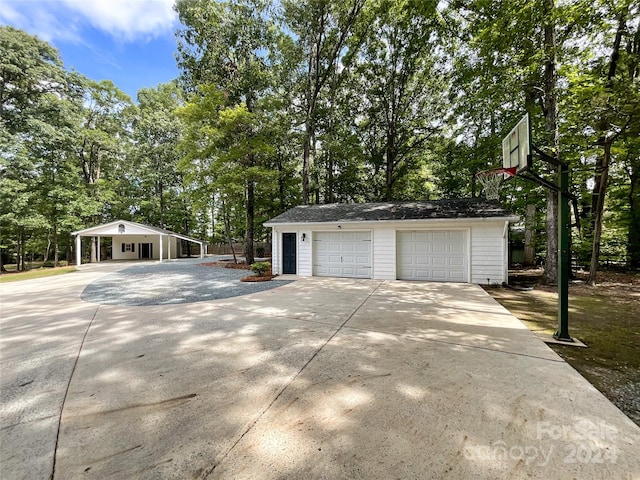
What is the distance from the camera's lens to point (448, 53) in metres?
13.6

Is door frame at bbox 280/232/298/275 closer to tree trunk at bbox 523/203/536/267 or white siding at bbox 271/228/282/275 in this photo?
white siding at bbox 271/228/282/275

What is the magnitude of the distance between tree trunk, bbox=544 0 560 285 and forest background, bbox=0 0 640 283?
50 millimetres

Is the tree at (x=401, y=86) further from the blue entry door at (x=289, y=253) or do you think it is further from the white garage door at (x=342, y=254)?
the blue entry door at (x=289, y=253)

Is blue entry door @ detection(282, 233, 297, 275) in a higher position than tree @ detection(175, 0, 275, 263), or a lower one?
lower

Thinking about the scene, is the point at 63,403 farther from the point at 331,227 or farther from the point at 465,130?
the point at 465,130

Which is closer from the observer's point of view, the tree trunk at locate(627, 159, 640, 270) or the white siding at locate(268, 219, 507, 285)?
the white siding at locate(268, 219, 507, 285)

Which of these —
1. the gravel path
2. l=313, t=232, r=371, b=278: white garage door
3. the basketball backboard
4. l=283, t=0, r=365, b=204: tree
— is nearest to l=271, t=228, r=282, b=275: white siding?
l=313, t=232, r=371, b=278: white garage door

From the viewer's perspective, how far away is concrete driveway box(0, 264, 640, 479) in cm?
167

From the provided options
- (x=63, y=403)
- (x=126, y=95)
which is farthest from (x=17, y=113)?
(x=63, y=403)

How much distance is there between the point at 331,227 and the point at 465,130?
466 inches

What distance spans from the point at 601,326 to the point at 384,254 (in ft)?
19.0

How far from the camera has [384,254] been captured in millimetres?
9633

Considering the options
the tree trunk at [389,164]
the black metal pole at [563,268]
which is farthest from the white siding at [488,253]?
the tree trunk at [389,164]

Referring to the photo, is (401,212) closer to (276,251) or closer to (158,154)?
(276,251)
